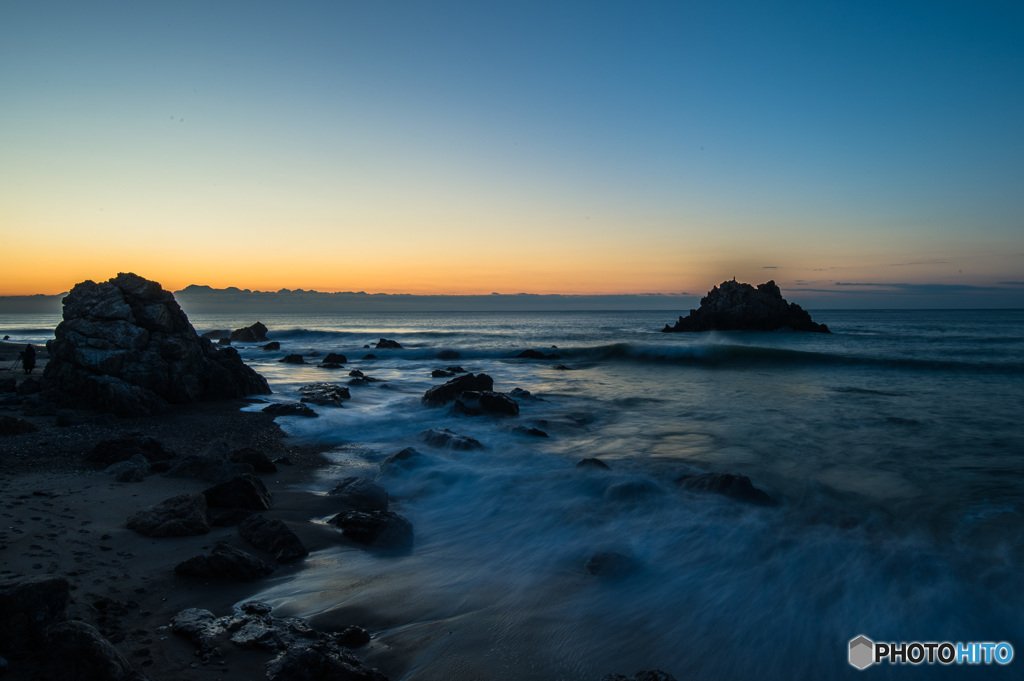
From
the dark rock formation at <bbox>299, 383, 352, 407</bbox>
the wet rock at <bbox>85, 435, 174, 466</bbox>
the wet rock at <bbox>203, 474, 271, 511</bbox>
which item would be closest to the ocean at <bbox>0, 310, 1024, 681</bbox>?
the dark rock formation at <bbox>299, 383, 352, 407</bbox>

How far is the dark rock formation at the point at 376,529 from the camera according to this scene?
5.57m

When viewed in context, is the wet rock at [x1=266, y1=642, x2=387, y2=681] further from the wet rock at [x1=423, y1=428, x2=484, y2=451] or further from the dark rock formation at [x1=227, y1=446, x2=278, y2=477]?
the wet rock at [x1=423, y1=428, x2=484, y2=451]

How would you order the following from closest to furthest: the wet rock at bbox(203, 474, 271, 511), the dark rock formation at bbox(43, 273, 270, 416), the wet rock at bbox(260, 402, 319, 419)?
the wet rock at bbox(203, 474, 271, 511)
the dark rock formation at bbox(43, 273, 270, 416)
the wet rock at bbox(260, 402, 319, 419)

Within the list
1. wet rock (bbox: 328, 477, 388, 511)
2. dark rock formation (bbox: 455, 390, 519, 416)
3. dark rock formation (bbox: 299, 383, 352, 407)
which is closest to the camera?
wet rock (bbox: 328, 477, 388, 511)

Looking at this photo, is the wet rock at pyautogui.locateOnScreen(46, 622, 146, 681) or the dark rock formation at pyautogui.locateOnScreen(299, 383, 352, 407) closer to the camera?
the wet rock at pyautogui.locateOnScreen(46, 622, 146, 681)

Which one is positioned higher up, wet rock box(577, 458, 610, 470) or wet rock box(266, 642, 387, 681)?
wet rock box(266, 642, 387, 681)

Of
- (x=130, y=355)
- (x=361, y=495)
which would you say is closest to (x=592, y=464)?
(x=361, y=495)

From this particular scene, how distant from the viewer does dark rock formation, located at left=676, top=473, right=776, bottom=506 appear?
7.11 m

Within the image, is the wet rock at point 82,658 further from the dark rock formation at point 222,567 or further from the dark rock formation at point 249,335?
the dark rock formation at point 249,335

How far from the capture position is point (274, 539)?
16.8 ft

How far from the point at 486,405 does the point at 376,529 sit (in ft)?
25.3

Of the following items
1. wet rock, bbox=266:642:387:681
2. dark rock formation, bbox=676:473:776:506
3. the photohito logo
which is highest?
wet rock, bbox=266:642:387:681

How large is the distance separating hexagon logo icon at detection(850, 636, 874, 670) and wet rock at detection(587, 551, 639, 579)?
A: 73.2 inches

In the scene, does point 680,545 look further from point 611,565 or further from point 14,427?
point 14,427
